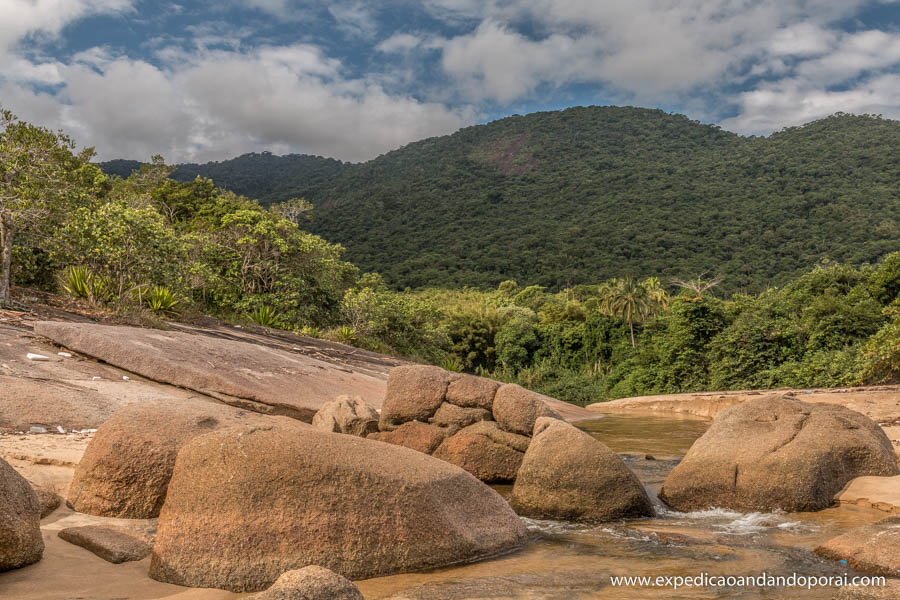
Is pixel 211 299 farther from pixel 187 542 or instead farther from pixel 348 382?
pixel 187 542

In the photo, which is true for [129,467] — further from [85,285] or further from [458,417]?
[85,285]

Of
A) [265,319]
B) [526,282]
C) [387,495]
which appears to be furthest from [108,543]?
[526,282]

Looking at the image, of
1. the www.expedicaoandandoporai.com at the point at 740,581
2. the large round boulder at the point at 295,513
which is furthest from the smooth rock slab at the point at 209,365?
the www.expedicaoandandoporai.com at the point at 740,581

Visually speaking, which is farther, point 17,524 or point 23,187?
point 23,187

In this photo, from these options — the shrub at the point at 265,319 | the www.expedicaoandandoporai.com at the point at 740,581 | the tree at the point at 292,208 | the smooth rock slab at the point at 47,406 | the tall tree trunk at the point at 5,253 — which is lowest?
the www.expedicaoandandoporai.com at the point at 740,581

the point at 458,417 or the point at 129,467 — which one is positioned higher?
the point at 129,467

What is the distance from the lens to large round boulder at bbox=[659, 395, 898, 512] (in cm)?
839

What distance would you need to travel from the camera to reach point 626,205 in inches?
3629

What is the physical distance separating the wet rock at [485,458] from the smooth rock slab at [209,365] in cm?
347

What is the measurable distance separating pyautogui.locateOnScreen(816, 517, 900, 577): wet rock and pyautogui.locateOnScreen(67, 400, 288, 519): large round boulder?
20.2 feet

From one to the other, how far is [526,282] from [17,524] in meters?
77.9

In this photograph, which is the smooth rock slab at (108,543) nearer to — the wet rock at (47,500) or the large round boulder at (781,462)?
the wet rock at (47,500)

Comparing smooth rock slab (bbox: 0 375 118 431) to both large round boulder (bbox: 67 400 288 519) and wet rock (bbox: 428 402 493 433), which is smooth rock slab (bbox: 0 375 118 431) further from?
wet rock (bbox: 428 402 493 433)

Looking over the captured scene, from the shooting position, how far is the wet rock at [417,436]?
10555mm
